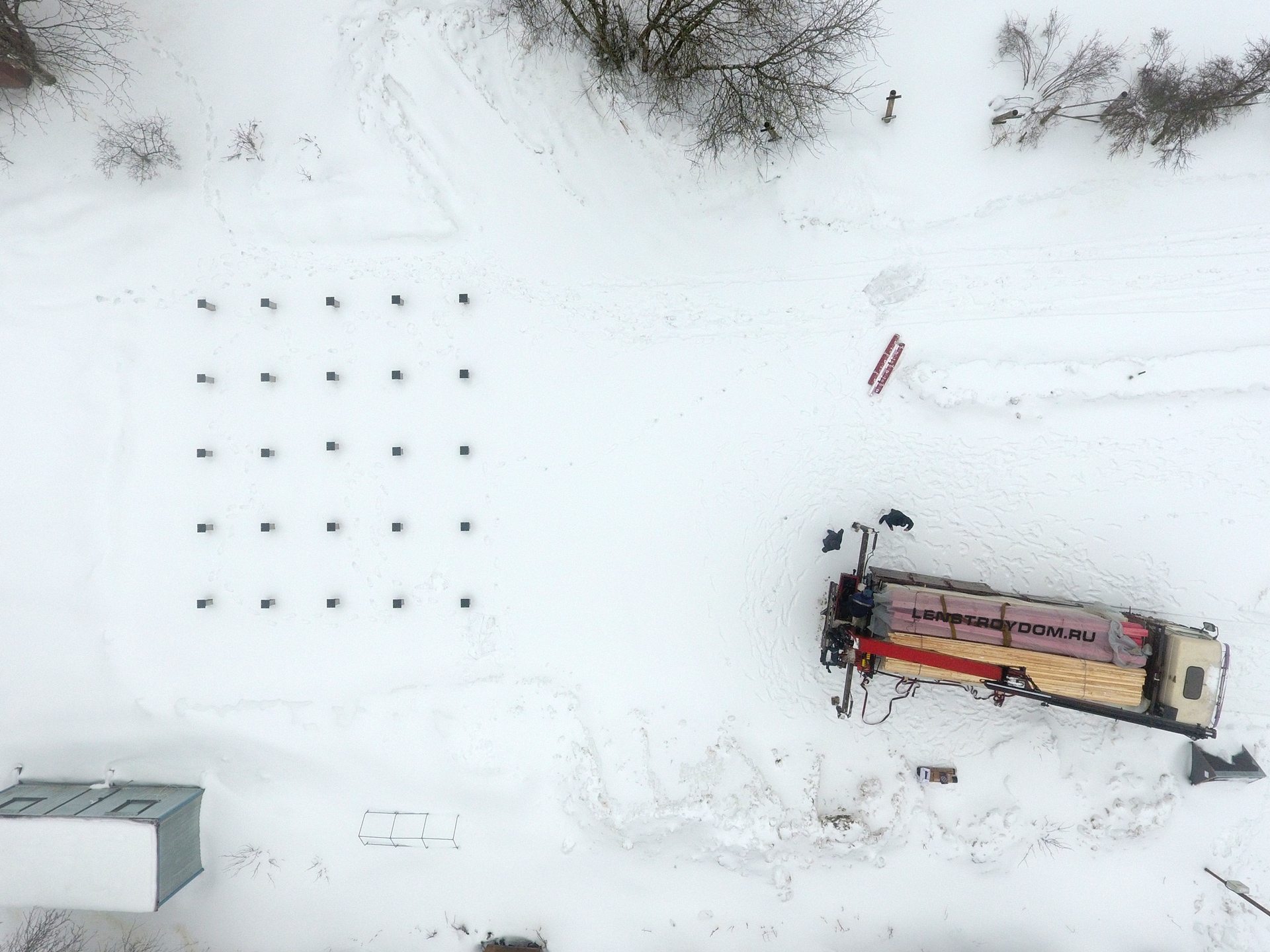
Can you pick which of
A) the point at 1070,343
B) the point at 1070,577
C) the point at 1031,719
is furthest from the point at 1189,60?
the point at 1031,719

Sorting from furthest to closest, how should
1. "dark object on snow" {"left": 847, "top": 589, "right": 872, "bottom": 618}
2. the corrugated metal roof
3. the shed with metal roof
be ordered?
the corrugated metal roof < "dark object on snow" {"left": 847, "top": 589, "right": 872, "bottom": 618} < the shed with metal roof

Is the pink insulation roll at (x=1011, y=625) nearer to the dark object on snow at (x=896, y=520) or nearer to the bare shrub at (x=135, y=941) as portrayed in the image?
the dark object on snow at (x=896, y=520)

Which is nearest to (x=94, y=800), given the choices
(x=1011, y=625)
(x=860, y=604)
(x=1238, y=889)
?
(x=860, y=604)

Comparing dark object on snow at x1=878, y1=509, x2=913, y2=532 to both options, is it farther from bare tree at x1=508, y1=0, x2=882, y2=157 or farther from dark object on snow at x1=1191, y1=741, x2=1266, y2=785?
bare tree at x1=508, y1=0, x2=882, y2=157

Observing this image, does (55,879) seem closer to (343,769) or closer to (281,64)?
(343,769)

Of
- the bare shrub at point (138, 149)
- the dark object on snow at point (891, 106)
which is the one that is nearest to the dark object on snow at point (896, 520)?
the dark object on snow at point (891, 106)

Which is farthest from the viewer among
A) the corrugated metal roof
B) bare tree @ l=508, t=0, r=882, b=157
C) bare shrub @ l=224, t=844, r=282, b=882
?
bare shrub @ l=224, t=844, r=282, b=882

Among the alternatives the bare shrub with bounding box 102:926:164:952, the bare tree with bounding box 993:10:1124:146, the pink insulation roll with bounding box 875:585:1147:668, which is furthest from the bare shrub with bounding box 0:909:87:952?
the bare tree with bounding box 993:10:1124:146
